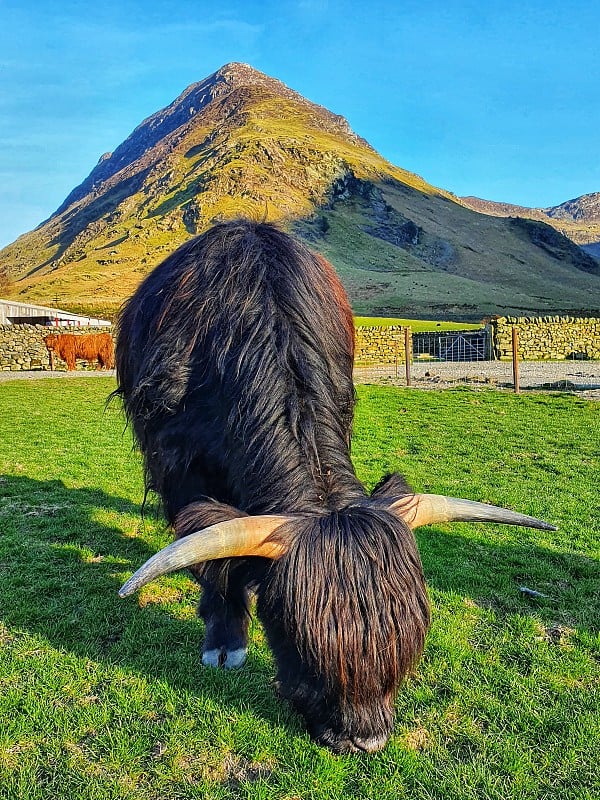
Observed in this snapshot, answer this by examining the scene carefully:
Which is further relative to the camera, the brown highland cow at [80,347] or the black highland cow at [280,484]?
the brown highland cow at [80,347]

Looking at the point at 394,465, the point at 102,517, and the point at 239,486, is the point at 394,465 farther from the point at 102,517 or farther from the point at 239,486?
the point at 239,486

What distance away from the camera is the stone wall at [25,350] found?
29.5 meters

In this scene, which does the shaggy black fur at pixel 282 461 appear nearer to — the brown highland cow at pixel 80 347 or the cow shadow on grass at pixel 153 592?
the cow shadow on grass at pixel 153 592

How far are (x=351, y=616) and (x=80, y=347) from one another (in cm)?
3013

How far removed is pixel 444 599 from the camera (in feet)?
14.5

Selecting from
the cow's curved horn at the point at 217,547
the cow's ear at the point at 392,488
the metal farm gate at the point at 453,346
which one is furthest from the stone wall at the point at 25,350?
the cow's curved horn at the point at 217,547

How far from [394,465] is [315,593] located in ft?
22.1

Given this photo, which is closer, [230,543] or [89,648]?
[230,543]

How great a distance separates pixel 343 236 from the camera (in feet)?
357

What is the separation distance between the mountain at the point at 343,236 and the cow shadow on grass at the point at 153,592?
56.6 metres

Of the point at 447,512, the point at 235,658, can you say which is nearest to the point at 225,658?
the point at 235,658

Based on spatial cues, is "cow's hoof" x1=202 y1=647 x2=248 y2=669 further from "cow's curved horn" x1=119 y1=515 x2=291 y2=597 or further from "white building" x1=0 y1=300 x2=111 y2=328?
"white building" x1=0 y1=300 x2=111 y2=328

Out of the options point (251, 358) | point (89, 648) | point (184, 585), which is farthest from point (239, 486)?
point (184, 585)

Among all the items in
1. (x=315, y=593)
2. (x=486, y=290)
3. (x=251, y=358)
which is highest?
(x=486, y=290)
